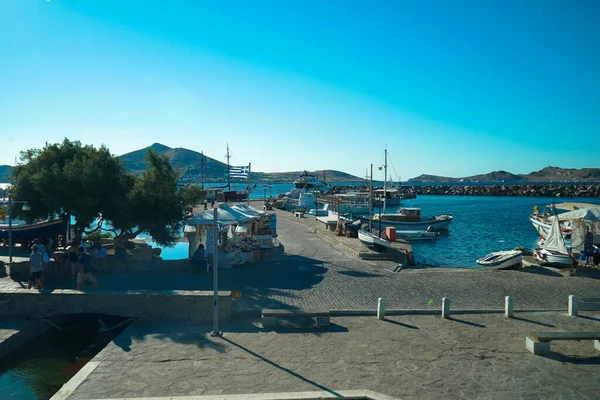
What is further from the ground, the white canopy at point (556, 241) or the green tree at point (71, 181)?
the green tree at point (71, 181)

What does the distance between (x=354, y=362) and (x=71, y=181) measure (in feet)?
45.8

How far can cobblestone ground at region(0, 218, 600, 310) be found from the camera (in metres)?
12.1

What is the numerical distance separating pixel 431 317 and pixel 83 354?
8.52 meters

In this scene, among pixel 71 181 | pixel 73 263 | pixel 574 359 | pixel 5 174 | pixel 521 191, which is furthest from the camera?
pixel 521 191

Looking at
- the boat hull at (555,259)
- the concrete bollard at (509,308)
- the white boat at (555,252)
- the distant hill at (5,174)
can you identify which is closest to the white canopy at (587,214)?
the white boat at (555,252)

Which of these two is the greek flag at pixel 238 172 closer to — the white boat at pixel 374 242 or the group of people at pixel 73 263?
the white boat at pixel 374 242

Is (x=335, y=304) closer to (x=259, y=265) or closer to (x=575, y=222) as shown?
(x=259, y=265)

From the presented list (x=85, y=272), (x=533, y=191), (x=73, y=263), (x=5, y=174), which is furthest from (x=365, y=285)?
(x=533, y=191)

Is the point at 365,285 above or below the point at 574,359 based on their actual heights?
above

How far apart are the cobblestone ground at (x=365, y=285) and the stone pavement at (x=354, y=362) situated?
5.71 feet

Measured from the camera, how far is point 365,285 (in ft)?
46.0

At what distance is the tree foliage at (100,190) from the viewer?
55.3ft

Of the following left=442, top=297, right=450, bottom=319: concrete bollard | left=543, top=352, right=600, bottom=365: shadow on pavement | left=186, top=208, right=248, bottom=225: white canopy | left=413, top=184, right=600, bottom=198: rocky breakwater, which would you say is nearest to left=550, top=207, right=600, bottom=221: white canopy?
left=442, top=297, right=450, bottom=319: concrete bollard

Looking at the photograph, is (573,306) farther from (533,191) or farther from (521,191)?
(521,191)
